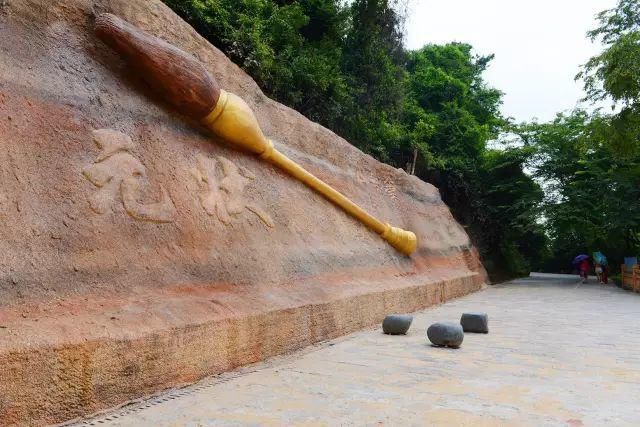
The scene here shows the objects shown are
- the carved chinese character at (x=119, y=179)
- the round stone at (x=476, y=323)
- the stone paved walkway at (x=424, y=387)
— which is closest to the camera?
the stone paved walkway at (x=424, y=387)

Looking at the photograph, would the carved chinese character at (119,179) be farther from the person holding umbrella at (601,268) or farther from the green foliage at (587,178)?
the person holding umbrella at (601,268)

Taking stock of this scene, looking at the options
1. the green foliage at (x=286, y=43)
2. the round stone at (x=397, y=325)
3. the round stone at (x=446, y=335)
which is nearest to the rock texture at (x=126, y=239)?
the round stone at (x=397, y=325)

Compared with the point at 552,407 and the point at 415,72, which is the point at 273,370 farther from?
the point at 415,72

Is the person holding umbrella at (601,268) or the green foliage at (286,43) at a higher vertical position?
the green foliage at (286,43)

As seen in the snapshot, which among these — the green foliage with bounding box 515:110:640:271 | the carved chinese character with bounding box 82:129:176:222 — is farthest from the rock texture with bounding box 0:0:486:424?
the green foliage with bounding box 515:110:640:271

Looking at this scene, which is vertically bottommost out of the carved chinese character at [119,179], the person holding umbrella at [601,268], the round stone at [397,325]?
the round stone at [397,325]

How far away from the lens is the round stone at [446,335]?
175 inches

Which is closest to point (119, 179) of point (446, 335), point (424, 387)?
point (424, 387)

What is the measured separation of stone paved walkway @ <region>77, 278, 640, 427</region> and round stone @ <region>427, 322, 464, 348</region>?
0.10 metres

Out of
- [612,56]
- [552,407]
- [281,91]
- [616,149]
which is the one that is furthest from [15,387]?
[616,149]

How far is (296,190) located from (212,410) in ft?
10.9

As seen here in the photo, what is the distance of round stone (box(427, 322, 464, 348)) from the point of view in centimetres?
443

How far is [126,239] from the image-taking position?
11.0ft

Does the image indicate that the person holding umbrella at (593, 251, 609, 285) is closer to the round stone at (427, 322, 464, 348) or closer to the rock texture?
the rock texture
